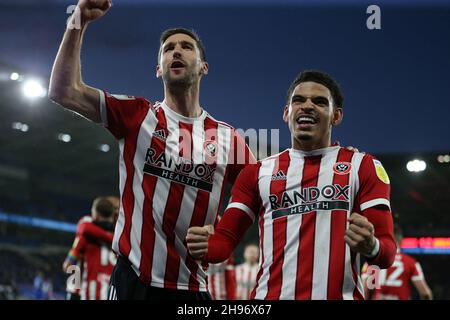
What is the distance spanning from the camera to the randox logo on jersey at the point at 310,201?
2.74 meters

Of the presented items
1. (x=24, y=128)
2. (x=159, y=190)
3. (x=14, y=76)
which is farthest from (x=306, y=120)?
(x=24, y=128)

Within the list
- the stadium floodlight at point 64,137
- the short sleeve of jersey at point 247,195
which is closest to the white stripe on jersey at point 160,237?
the short sleeve of jersey at point 247,195

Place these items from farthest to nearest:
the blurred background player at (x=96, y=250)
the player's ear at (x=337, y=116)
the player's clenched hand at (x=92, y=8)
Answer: the blurred background player at (x=96, y=250), the player's ear at (x=337, y=116), the player's clenched hand at (x=92, y=8)

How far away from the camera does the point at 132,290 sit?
3.22 m

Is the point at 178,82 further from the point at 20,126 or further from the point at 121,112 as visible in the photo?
the point at 20,126

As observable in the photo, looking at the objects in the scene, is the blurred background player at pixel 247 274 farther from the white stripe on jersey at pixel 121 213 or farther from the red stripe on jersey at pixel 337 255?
the red stripe on jersey at pixel 337 255

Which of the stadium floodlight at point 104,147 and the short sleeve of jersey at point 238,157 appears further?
the stadium floodlight at point 104,147

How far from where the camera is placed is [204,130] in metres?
3.62

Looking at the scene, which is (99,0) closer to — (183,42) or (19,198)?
(183,42)

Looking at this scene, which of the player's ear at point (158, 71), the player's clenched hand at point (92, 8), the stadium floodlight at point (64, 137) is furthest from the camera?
the stadium floodlight at point (64, 137)

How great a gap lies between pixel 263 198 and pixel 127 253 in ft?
2.72

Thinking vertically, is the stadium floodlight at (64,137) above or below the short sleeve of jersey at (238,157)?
above

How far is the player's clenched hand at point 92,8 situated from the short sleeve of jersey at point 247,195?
100 centimetres

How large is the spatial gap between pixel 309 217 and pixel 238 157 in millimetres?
966
